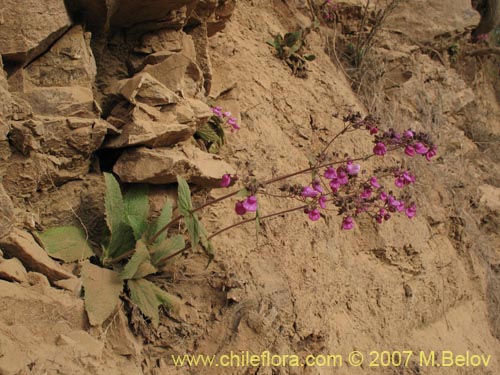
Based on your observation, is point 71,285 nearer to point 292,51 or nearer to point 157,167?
point 157,167

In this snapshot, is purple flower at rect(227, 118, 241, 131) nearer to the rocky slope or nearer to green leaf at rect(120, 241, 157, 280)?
the rocky slope

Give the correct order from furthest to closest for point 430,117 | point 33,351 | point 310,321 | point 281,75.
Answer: point 430,117 < point 281,75 < point 310,321 < point 33,351

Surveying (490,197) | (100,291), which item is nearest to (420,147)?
(100,291)

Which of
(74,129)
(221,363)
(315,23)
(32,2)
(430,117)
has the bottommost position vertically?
(430,117)

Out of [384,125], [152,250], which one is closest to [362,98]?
[384,125]

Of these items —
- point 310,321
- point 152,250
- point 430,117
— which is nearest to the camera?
point 152,250

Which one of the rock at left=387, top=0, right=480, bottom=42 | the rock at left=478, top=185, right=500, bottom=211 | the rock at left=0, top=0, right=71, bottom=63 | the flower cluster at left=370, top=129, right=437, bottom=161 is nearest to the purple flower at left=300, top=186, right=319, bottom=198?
the flower cluster at left=370, top=129, right=437, bottom=161

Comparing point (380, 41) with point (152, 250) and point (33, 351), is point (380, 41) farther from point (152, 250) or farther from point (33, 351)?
point (33, 351)

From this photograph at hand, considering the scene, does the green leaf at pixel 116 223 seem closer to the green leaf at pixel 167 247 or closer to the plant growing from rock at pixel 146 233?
the plant growing from rock at pixel 146 233
